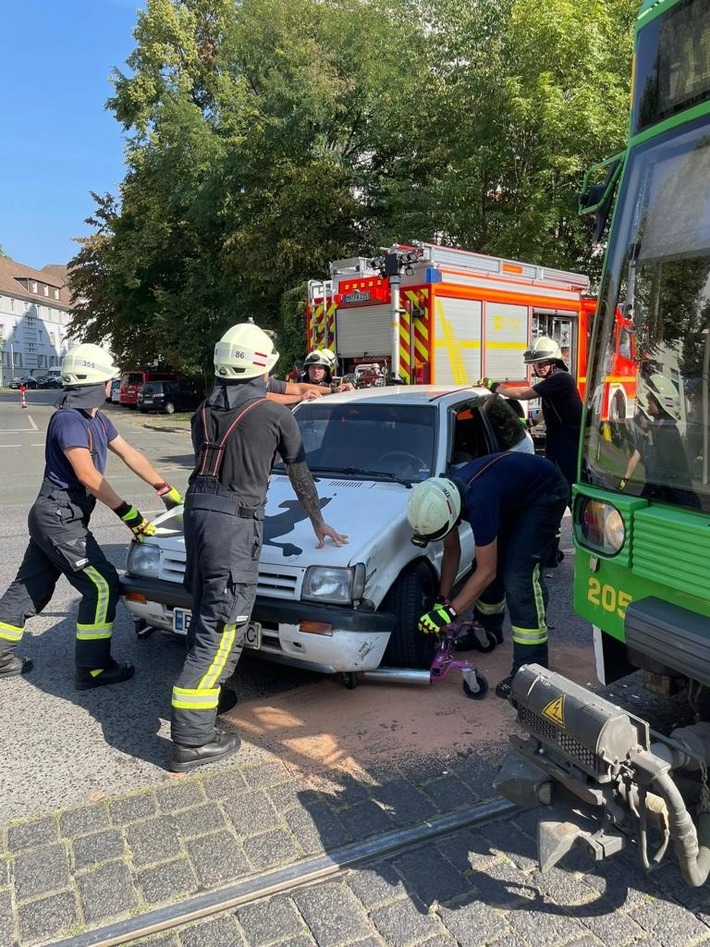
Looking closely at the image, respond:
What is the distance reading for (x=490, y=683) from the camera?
4.23 metres

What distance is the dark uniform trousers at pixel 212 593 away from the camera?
333cm

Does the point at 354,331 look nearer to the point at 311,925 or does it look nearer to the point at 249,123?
the point at 311,925

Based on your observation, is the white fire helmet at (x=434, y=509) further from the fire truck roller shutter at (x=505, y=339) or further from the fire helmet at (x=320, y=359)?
the fire truck roller shutter at (x=505, y=339)

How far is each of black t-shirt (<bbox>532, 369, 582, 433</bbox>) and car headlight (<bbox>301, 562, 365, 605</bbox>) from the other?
2.91m

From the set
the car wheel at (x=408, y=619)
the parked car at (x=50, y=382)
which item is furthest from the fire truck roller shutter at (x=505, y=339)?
the parked car at (x=50, y=382)

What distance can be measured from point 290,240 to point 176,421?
9.12 m

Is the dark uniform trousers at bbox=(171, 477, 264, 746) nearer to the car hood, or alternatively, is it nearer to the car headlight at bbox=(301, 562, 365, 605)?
the car headlight at bbox=(301, 562, 365, 605)

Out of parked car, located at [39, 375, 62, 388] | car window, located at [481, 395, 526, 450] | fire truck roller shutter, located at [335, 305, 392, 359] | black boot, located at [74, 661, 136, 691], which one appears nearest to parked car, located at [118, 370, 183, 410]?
fire truck roller shutter, located at [335, 305, 392, 359]

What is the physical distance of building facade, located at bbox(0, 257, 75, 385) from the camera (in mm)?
78438

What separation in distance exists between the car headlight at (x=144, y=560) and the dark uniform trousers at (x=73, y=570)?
118 mm

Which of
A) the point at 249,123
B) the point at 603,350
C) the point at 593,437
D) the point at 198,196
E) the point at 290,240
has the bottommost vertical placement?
the point at 593,437

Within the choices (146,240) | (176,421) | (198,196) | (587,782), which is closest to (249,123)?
(198,196)

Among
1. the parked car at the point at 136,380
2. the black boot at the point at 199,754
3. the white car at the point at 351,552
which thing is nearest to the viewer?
the black boot at the point at 199,754

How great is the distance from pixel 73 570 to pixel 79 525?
10.2 inches
